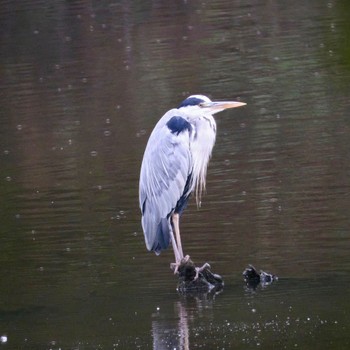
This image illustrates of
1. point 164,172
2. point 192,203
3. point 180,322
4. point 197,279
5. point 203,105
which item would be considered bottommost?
point 192,203

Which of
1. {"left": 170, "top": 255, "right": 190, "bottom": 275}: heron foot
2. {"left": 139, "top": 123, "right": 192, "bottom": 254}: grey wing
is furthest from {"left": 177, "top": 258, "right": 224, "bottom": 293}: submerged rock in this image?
{"left": 139, "top": 123, "right": 192, "bottom": 254}: grey wing

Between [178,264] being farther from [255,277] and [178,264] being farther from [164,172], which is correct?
[164,172]

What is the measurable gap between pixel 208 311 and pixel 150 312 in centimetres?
34

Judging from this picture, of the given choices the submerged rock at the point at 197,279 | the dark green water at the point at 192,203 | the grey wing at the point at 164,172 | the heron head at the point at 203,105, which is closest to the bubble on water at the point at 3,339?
the dark green water at the point at 192,203

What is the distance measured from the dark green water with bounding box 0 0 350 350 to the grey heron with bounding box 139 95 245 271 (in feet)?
1.18

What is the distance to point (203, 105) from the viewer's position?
8.83 metres

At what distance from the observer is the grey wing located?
8648mm

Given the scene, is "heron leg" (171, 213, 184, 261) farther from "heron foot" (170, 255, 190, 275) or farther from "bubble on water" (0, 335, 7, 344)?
"bubble on water" (0, 335, 7, 344)

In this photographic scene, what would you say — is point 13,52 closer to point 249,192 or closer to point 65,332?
point 249,192

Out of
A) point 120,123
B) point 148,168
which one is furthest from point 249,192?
point 120,123

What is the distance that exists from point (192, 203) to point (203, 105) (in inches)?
79.6

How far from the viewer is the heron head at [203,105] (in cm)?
877

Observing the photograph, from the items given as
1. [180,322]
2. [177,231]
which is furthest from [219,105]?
[180,322]

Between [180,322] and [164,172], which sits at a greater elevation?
[164,172]
